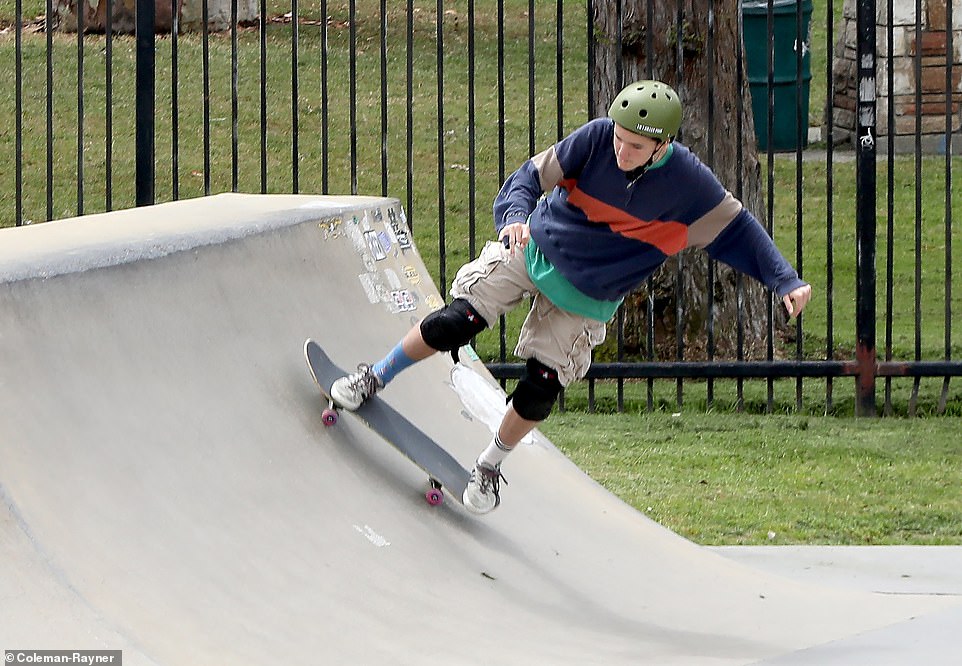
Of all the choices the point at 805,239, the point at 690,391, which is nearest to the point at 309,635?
the point at 690,391

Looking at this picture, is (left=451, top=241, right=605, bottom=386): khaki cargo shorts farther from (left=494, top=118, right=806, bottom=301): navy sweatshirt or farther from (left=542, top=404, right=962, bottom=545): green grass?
(left=542, top=404, right=962, bottom=545): green grass

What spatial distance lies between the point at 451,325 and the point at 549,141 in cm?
868

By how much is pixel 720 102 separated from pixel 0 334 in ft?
16.6

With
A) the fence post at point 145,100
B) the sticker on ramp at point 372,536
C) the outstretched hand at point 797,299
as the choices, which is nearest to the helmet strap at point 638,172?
the outstretched hand at point 797,299

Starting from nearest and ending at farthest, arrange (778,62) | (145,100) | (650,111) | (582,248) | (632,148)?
1. (650,111)
2. (632,148)
3. (582,248)
4. (145,100)
5. (778,62)

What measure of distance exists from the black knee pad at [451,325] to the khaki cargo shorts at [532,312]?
3cm

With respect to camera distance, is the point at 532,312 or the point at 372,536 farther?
the point at 532,312

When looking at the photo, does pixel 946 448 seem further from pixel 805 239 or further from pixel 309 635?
pixel 805 239

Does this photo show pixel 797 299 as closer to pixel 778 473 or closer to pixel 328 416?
pixel 328 416

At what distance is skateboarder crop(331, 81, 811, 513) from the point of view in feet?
13.8

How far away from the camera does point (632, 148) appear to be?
4.18 metres

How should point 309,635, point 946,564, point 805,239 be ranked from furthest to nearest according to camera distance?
1. point 805,239
2. point 946,564
3. point 309,635

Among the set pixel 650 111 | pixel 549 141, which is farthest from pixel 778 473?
pixel 549 141

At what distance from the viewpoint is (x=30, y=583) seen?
2.88 meters
